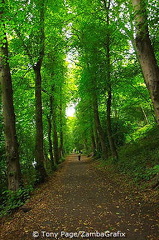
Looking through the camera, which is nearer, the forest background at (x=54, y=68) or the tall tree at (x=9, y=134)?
the forest background at (x=54, y=68)

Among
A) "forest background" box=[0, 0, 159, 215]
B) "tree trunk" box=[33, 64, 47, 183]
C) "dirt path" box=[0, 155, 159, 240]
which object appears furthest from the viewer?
"tree trunk" box=[33, 64, 47, 183]

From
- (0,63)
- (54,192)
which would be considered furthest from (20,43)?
(54,192)

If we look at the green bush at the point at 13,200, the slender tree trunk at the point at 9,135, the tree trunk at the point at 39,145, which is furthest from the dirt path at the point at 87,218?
the tree trunk at the point at 39,145

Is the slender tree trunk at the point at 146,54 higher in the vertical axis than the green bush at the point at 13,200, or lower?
higher

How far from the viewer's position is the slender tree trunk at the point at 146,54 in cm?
459

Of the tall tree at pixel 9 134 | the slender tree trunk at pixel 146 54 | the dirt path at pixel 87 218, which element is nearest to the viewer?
the dirt path at pixel 87 218

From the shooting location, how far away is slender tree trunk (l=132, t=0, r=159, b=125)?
4586mm

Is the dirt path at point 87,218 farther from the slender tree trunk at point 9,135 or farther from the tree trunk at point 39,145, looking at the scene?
the tree trunk at point 39,145

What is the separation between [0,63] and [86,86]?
631 centimetres

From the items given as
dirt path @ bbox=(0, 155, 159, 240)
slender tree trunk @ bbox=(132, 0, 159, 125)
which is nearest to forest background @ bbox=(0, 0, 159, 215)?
slender tree trunk @ bbox=(132, 0, 159, 125)

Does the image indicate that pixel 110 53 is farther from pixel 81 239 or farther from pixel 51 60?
pixel 81 239

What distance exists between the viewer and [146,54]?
15.5 ft

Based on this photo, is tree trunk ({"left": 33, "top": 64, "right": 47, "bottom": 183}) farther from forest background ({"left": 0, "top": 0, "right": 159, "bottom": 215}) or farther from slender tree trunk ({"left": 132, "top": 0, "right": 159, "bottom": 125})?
slender tree trunk ({"left": 132, "top": 0, "right": 159, "bottom": 125})

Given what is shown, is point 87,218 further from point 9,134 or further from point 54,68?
point 54,68
